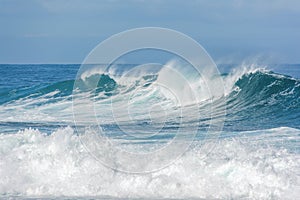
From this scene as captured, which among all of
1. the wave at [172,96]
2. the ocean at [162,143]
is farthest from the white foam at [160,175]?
the wave at [172,96]

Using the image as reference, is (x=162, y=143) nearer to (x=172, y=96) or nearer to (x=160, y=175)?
(x=160, y=175)

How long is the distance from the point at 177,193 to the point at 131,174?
4.29ft

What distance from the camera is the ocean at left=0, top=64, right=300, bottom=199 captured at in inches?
480

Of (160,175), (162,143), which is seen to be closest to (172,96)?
(162,143)

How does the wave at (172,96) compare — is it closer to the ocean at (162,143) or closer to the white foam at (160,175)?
the ocean at (162,143)

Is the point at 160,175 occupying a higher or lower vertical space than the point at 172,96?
lower

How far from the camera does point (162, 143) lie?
659 inches

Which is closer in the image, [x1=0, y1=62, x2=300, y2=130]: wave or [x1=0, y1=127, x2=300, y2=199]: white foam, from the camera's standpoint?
[x1=0, y1=127, x2=300, y2=199]: white foam

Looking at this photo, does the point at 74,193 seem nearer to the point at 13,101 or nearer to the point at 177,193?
the point at 177,193

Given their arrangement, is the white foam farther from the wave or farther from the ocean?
the wave

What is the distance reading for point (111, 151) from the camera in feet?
46.7

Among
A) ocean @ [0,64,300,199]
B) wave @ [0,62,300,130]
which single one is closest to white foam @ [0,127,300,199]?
ocean @ [0,64,300,199]

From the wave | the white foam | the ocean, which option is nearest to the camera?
the white foam

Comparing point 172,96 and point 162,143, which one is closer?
point 162,143
